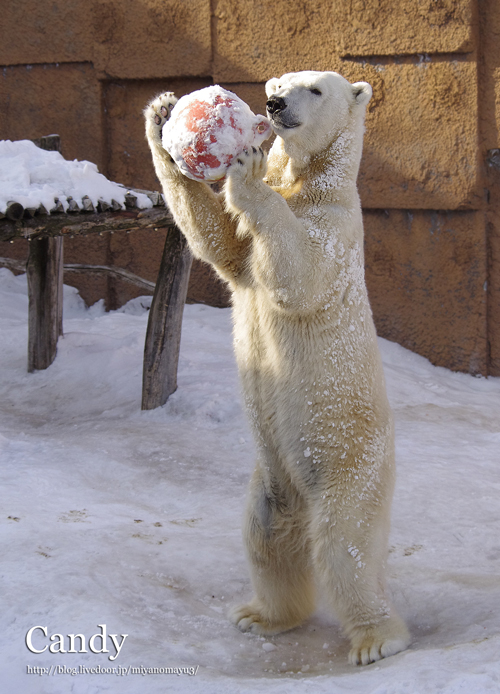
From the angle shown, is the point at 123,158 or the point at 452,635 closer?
the point at 452,635

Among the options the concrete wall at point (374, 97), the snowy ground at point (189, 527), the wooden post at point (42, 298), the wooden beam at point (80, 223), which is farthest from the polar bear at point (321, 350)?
the concrete wall at point (374, 97)

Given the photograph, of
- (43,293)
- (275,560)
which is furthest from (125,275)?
(275,560)

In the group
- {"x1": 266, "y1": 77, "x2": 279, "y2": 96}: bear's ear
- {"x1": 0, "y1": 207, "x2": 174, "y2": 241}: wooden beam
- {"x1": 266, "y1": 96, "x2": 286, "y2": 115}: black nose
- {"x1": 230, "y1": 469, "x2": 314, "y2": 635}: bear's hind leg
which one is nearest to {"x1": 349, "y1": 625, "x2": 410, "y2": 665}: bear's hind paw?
{"x1": 230, "y1": 469, "x2": 314, "y2": 635}: bear's hind leg

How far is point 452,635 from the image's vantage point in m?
2.27

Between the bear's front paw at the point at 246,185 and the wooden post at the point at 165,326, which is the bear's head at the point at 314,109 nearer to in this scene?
the bear's front paw at the point at 246,185

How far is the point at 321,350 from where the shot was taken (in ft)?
7.32

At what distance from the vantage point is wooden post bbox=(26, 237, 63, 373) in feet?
16.7

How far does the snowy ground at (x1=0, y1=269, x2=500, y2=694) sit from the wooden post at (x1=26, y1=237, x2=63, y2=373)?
0.15 m

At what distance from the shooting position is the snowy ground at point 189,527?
192cm

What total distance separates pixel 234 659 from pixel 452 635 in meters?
0.69

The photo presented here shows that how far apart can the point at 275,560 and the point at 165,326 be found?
2.44 meters

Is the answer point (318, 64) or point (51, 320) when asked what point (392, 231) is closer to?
point (318, 64)

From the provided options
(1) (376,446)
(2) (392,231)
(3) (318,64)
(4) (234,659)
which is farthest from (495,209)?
(4) (234,659)

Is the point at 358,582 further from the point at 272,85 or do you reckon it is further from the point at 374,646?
the point at 272,85
